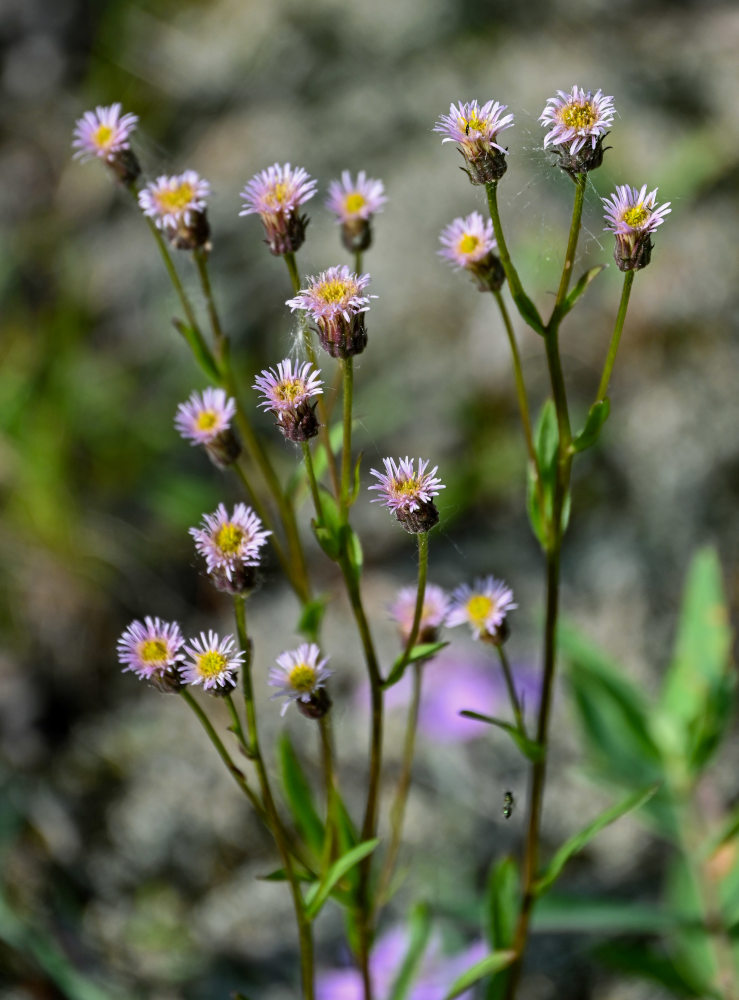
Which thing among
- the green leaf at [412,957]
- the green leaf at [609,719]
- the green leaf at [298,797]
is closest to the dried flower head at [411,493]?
the green leaf at [298,797]

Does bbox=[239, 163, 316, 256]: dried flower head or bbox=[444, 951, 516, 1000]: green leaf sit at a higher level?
bbox=[239, 163, 316, 256]: dried flower head

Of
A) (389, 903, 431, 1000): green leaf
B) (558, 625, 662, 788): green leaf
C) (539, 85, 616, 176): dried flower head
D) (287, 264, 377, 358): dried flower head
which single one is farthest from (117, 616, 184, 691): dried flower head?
(558, 625, 662, 788): green leaf

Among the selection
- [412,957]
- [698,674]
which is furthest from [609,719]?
[412,957]

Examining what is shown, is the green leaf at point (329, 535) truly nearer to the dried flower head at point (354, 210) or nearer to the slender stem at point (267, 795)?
the slender stem at point (267, 795)

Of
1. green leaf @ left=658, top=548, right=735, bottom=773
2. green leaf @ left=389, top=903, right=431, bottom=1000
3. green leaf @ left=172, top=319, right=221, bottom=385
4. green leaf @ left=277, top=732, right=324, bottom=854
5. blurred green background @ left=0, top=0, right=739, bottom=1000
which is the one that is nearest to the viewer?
green leaf @ left=172, top=319, right=221, bottom=385

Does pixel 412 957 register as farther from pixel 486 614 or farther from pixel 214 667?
pixel 214 667

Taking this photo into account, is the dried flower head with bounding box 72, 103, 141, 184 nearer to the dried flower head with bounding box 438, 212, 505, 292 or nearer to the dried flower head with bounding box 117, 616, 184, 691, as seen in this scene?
the dried flower head with bounding box 438, 212, 505, 292
